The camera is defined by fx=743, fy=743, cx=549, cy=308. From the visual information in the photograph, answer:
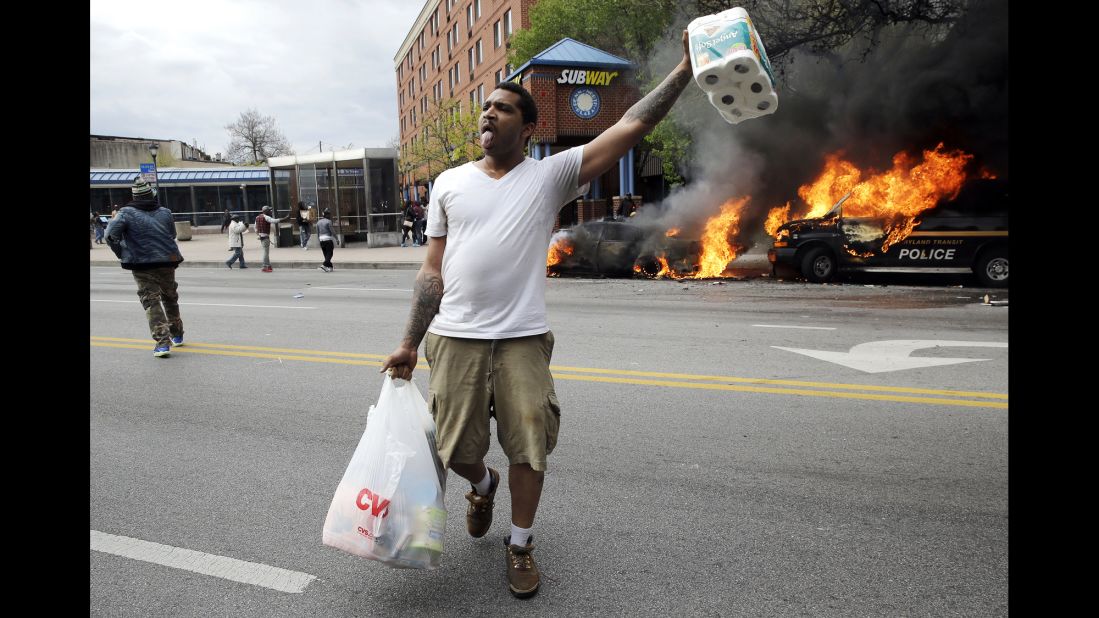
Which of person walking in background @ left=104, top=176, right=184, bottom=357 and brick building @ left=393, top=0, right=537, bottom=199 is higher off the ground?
brick building @ left=393, top=0, right=537, bottom=199

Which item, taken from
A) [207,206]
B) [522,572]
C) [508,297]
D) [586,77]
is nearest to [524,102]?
[508,297]

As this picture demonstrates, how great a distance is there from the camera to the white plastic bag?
8.53 feet

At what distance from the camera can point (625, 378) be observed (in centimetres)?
607

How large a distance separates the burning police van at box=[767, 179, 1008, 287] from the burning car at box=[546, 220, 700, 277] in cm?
214

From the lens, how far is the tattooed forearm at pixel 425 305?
291 centimetres

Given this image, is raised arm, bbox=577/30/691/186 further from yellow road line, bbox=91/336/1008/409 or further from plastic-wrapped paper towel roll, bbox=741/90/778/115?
yellow road line, bbox=91/336/1008/409

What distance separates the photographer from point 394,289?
13641 mm

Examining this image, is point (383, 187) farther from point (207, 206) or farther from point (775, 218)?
point (207, 206)

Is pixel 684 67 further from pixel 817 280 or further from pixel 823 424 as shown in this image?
pixel 817 280

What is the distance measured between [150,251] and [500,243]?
233 inches

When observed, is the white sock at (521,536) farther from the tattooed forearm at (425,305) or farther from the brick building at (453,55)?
the brick building at (453,55)

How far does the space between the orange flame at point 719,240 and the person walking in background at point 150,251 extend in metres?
9.94

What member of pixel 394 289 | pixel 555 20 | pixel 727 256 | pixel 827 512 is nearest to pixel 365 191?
pixel 555 20

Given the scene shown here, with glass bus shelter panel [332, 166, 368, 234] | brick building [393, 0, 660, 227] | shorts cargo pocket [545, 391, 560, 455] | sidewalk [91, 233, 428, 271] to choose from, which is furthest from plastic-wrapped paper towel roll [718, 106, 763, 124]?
glass bus shelter panel [332, 166, 368, 234]
